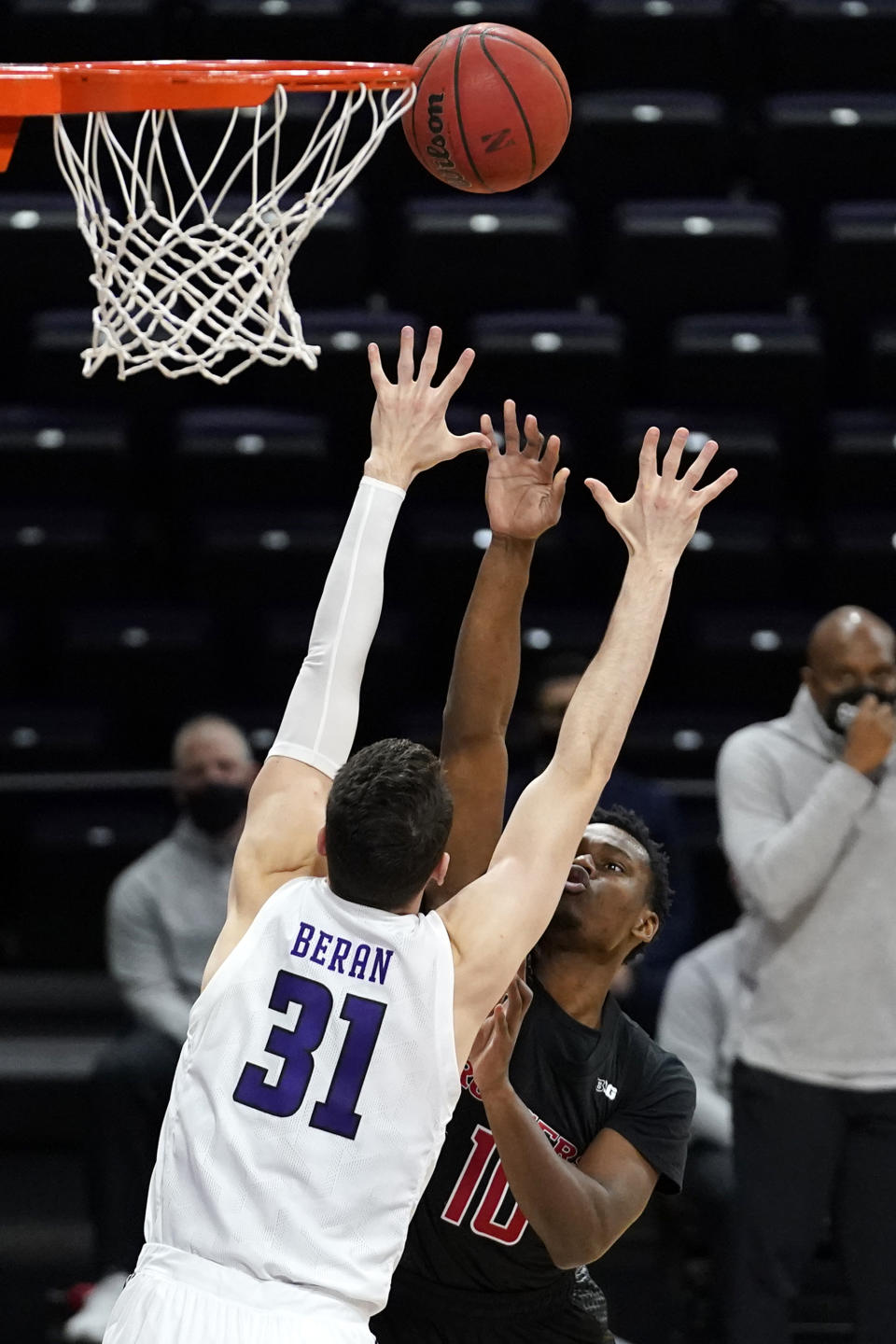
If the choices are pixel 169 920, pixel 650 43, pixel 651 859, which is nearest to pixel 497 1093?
pixel 651 859

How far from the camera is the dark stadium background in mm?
6547

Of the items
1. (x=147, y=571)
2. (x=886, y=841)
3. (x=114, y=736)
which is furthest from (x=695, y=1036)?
(x=147, y=571)

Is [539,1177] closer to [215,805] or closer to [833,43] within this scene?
[215,805]

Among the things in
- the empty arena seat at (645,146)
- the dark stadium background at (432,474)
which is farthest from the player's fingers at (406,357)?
the empty arena seat at (645,146)

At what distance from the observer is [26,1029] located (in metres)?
6.16

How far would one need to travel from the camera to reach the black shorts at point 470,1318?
125 inches

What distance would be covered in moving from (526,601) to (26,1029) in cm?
227

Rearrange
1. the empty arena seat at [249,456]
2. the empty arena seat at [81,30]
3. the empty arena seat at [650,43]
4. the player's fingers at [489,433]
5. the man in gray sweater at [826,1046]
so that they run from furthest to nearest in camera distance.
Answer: the empty arena seat at [650,43] → the empty arena seat at [81,30] → the empty arena seat at [249,456] → the man in gray sweater at [826,1046] → the player's fingers at [489,433]

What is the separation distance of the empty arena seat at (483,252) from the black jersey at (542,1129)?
430 cm

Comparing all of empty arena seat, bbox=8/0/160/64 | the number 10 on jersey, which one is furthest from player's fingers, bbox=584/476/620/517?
empty arena seat, bbox=8/0/160/64

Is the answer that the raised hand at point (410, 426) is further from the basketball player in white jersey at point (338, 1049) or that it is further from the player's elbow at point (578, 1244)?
the player's elbow at point (578, 1244)

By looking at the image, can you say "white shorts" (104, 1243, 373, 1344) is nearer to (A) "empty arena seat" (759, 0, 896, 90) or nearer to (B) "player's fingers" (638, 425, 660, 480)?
(B) "player's fingers" (638, 425, 660, 480)

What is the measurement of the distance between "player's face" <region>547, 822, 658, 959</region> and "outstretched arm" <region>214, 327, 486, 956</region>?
541mm

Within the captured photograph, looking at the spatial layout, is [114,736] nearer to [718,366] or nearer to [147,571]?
[147,571]
